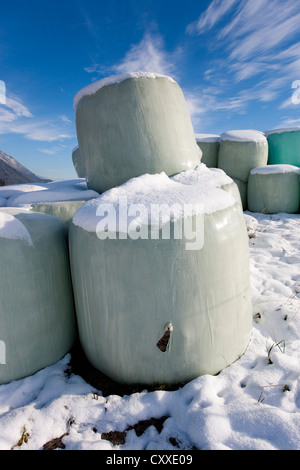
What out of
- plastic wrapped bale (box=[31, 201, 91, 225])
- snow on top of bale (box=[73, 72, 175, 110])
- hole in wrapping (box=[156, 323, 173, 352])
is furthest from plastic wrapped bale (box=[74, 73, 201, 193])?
hole in wrapping (box=[156, 323, 173, 352])

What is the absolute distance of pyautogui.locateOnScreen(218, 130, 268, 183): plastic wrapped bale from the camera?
500cm

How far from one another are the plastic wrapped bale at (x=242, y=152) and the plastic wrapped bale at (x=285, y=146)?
0.61 metres

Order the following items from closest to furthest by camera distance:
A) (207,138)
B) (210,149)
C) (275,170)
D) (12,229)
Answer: (12,229) < (275,170) < (210,149) < (207,138)

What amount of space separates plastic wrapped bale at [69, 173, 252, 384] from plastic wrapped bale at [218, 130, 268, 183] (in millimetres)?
4221

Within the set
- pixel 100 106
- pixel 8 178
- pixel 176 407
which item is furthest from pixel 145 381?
pixel 8 178

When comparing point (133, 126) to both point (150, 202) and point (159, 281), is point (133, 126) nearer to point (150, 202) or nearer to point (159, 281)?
point (150, 202)

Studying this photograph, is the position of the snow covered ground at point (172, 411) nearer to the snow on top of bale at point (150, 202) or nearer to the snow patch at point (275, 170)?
the snow on top of bale at point (150, 202)

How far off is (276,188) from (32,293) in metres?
4.66

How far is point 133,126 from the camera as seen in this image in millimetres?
1494

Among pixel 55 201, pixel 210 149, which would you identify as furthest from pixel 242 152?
pixel 55 201

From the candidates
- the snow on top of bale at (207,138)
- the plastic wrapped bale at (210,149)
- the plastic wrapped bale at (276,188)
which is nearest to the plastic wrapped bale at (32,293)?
the plastic wrapped bale at (276,188)

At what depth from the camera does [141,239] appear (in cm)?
106

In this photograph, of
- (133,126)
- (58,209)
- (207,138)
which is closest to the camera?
(133,126)

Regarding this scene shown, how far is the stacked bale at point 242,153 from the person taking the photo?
500cm
